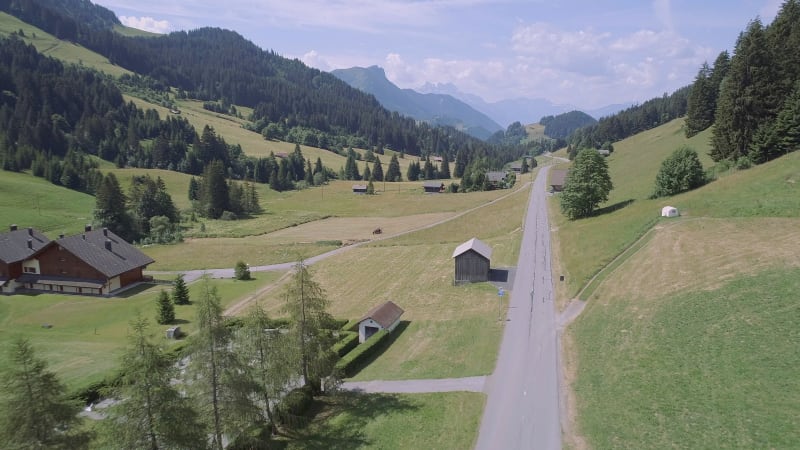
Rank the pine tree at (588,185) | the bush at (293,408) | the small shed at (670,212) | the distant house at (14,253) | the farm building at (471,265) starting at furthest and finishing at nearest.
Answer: the pine tree at (588,185), the distant house at (14,253), the farm building at (471,265), the small shed at (670,212), the bush at (293,408)

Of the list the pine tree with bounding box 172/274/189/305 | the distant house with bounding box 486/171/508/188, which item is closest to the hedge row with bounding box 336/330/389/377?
the pine tree with bounding box 172/274/189/305

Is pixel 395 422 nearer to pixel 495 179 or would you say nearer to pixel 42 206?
pixel 42 206

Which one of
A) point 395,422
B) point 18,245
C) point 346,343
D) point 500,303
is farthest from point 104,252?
point 395,422

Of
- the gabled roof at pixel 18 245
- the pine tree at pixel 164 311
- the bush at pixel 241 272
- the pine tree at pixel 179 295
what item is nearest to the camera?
the pine tree at pixel 164 311

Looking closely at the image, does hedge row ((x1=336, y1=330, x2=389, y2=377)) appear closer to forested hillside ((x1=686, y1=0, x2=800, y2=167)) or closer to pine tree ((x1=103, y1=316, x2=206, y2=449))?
pine tree ((x1=103, y1=316, x2=206, y2=449))

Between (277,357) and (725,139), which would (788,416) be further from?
(725,139)

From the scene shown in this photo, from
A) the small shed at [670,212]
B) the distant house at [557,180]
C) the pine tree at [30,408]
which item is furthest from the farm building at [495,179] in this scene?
the pine tree at [30,408]

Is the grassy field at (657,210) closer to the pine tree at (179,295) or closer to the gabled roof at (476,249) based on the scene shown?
the gabled roof at (476,249)
